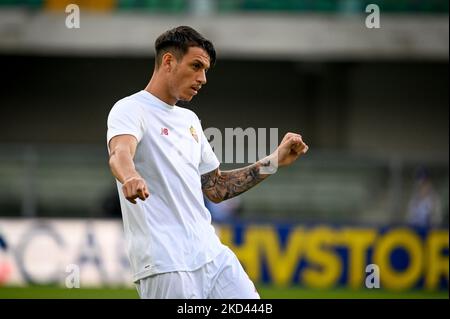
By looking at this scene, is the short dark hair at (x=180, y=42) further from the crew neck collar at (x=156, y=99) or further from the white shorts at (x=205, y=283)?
the white shorts at (x=205, y=283)

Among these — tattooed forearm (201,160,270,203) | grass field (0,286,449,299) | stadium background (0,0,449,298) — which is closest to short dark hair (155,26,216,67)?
tattooed forearm (201,160,270,203)

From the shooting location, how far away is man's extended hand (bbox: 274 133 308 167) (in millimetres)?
5445

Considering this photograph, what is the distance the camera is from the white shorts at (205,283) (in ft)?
16.5

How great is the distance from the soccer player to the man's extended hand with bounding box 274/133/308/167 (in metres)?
0.02

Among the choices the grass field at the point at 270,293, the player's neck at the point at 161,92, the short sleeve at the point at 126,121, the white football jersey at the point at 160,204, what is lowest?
the grass field at the point at 270,293

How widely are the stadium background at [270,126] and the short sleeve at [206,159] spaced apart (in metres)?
7.73

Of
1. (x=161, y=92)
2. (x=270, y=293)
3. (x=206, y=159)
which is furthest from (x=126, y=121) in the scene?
(x=270, y=293)

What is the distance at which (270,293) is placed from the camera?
13.7 metres

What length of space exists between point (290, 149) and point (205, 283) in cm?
92

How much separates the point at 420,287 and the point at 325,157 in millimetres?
3024

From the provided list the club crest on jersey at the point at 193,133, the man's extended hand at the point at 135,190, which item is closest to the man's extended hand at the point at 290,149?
the club crest on jersey at the point at 193,133

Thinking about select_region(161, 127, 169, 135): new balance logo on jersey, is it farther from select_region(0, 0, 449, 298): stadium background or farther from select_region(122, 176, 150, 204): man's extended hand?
select_region(0, 0, 449, 298): stadium background
